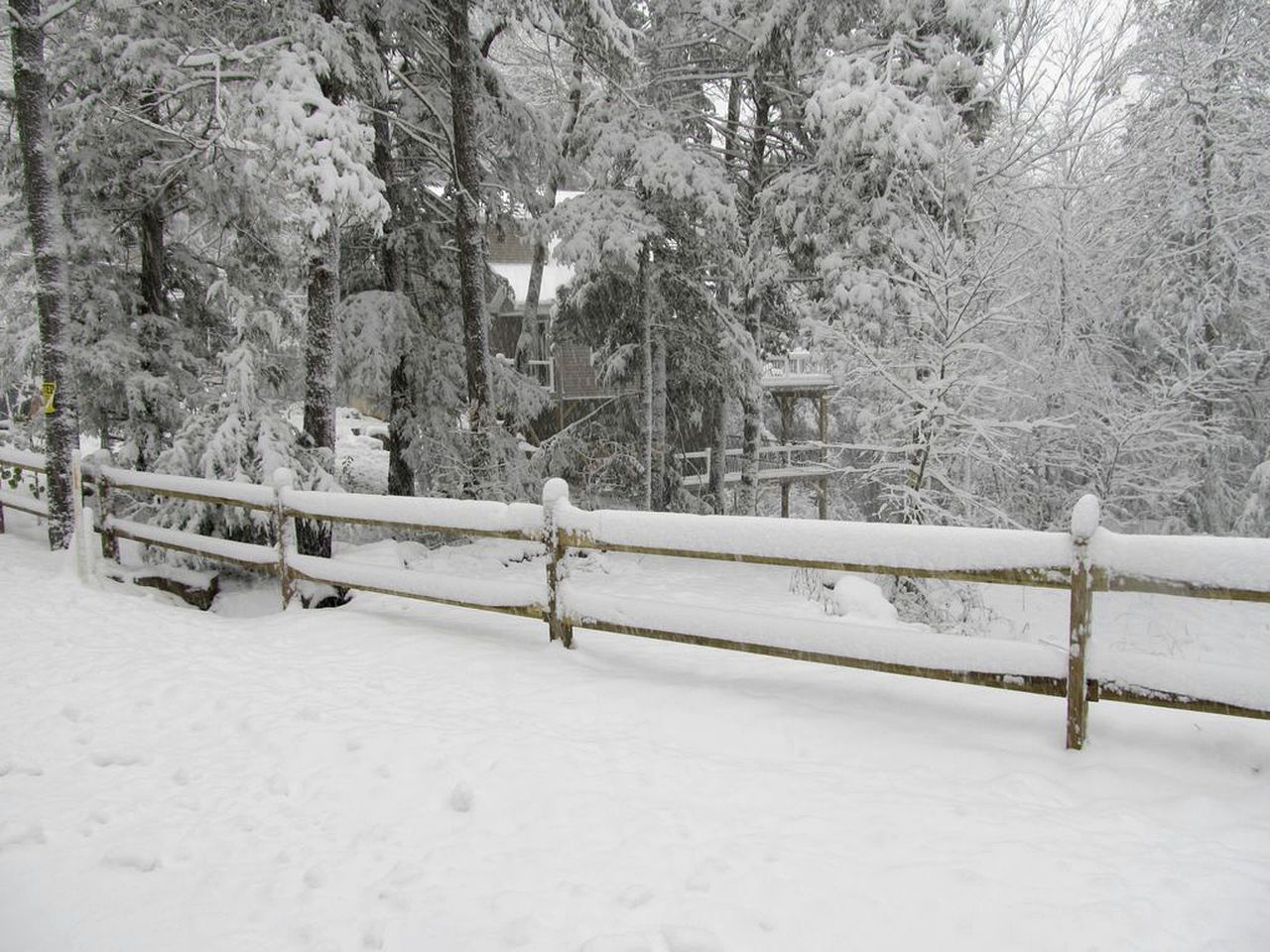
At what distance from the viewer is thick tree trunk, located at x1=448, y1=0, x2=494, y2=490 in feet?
39.7

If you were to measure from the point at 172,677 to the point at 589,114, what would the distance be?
1240 cm

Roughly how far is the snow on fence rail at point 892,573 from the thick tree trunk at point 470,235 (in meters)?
6.27

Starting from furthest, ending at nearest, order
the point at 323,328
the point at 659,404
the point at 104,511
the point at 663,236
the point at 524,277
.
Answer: the point at 524,277, the point at 659,404, the point at 663,236, the point at 323,328, the point at 104,511

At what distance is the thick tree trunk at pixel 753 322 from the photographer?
1580 centimetres

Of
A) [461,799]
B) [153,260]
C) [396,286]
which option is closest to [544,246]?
[396,286]

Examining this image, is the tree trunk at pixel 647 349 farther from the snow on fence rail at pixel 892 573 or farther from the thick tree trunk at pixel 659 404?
the snow on fence rail at pixel 892 573

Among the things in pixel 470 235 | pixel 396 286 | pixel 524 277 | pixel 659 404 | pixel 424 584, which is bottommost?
pixel 424 584

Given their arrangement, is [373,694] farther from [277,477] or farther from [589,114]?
[589,114]

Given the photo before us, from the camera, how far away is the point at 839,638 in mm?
4535

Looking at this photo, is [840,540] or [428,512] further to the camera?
[428,512]

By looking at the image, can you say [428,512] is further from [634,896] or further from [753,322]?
[753,322]

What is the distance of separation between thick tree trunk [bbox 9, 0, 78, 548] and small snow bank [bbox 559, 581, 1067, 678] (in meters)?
7.32

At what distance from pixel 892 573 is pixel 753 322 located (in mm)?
12925

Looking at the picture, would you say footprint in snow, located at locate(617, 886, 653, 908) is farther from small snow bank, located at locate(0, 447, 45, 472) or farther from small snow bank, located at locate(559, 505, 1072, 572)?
small snow bank, located at locate(0, 447, 45, 472)
